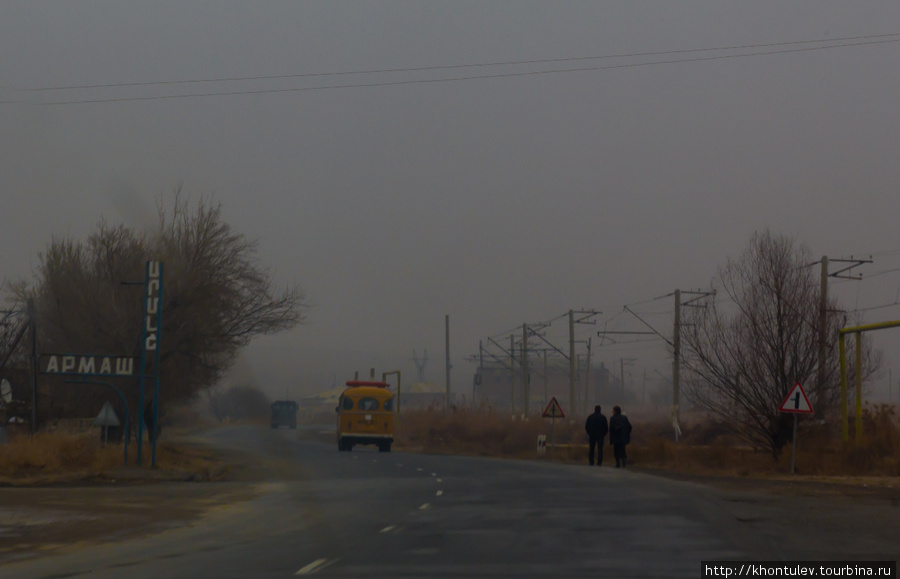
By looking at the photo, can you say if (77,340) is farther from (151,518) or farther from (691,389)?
(151,518)

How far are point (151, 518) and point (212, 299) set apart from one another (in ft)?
82.5

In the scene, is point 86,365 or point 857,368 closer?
point 86,365

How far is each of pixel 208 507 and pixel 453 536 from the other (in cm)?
759

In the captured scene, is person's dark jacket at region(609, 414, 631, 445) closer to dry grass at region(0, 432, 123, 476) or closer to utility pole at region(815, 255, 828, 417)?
utility pole at region(815, 255, 828, 417)

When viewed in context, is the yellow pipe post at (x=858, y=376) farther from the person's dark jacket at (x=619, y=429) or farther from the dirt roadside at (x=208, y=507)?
the person's dark jacket at (x=619, y=429)

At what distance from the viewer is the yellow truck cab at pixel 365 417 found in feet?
172

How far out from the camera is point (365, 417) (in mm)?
52531

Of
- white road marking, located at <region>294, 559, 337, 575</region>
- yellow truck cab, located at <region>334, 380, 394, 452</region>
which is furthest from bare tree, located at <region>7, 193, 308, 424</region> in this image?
white road marking, located at <region>294, 559, 337, 575</region>

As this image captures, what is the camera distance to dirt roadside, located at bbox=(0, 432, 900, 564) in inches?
580

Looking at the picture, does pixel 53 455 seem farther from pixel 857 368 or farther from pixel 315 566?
pixel 857 368

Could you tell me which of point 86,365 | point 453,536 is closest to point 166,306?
point 86,365

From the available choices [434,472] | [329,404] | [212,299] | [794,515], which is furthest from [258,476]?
[329,404]

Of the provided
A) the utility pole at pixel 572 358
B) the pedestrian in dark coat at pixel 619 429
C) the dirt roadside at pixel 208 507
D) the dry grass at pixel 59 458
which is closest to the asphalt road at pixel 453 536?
the dirt roadside at pixel 208 507

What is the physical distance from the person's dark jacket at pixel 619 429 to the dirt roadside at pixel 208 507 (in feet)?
4.31
